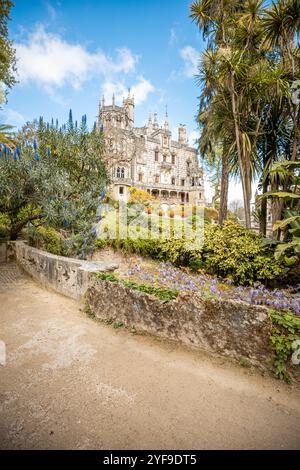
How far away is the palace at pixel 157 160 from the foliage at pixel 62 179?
33.3 metres

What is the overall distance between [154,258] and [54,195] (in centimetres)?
401

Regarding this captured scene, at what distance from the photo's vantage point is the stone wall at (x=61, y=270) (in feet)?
14.7

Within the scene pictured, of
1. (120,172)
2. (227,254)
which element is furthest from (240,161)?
(120,172)

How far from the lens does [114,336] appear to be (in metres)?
3.36

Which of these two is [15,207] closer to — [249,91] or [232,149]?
[232,149]

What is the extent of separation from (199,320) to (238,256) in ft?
11.0

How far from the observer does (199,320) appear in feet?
9.70

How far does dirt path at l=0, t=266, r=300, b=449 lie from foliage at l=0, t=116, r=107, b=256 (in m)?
3.38

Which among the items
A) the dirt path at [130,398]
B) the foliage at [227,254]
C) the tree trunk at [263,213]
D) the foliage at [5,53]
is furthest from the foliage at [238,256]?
the foliage at [5,53]

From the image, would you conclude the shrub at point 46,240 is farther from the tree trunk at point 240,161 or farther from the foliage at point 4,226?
the tree trunk at point 240,161

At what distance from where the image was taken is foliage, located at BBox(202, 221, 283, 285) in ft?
18.3

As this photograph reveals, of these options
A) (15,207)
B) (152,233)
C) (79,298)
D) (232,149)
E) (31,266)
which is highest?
(232,149)

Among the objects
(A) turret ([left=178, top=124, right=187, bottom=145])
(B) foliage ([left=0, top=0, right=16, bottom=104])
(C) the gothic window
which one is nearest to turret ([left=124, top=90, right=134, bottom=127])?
(A) turret ([left=178, top=124, right=187, bottom=145])
